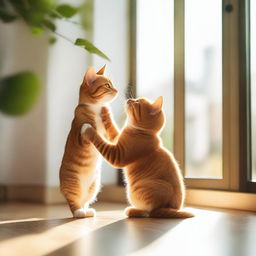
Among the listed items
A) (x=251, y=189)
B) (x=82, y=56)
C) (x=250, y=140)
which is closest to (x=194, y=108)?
(x=250, y=140)

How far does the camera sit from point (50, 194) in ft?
5.68

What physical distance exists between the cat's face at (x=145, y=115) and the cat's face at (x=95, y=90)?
3.4 inches

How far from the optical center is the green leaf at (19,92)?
0.49 feet

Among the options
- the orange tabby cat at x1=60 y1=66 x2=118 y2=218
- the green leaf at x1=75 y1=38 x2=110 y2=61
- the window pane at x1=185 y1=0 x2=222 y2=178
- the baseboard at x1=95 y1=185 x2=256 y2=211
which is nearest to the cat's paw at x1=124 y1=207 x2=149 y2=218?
the orange tabby cat at x1=60 y1=66 x2=118 y2=218

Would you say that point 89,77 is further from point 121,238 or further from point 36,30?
point 36,30

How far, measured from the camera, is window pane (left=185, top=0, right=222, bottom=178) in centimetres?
168

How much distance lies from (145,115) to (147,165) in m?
0.17

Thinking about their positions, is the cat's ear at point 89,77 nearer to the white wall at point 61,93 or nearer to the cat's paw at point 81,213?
the cat's paw at point 81,213

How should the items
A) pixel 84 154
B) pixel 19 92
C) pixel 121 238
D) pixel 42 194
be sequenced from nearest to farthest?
1. pixel 19 92
2. pixel 121 238
3. pixel 84 154
4. pixel 42 194

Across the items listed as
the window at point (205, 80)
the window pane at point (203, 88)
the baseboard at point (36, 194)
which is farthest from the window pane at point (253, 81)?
the baseboard at point (36, 194)

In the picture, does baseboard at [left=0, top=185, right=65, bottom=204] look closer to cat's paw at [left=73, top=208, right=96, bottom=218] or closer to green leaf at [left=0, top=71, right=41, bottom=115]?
cat's paw at [left=73, top=208, right=96, bottom=218]

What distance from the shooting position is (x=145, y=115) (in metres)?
1.18

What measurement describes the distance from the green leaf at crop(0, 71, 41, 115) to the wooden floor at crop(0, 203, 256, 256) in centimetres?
57

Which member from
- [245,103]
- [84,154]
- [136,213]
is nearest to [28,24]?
[84,154]
